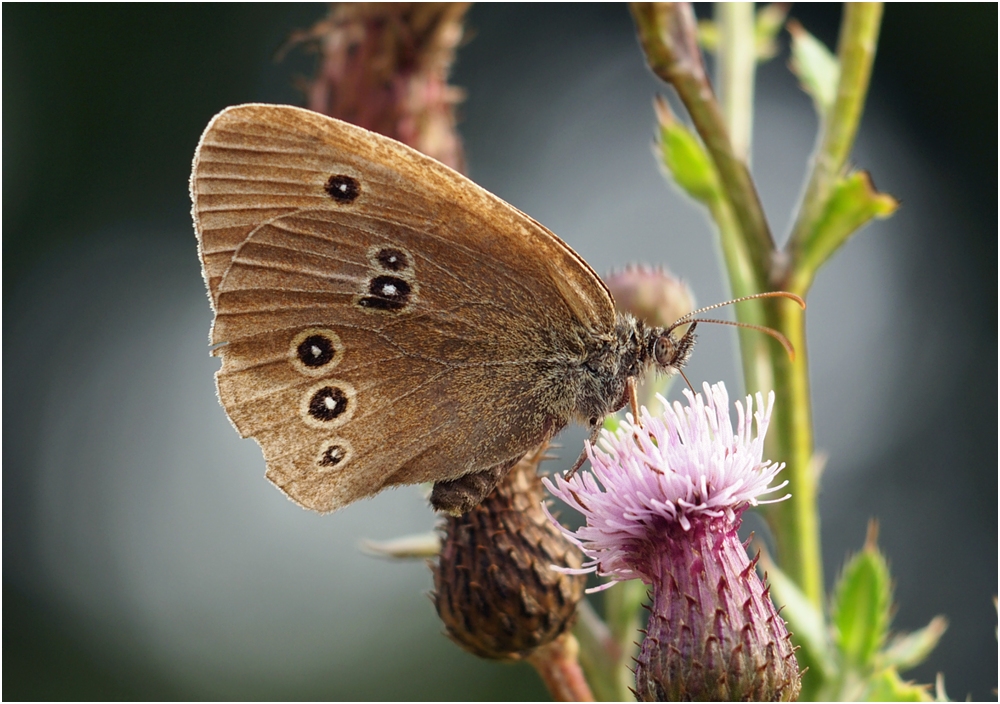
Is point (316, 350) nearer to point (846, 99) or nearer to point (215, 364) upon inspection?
point (846, 99)

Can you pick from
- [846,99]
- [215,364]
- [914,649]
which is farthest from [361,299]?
[215,364]

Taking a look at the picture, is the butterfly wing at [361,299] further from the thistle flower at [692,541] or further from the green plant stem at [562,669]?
the green plant stem at [562,669]

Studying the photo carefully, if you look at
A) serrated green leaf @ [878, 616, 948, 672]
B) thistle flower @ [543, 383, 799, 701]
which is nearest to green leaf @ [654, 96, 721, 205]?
thistle flower @ [543, 383, 799, 701]

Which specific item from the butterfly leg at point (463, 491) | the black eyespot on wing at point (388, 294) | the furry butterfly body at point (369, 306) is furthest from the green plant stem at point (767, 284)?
the black eyespot on wing at point (388, 294)

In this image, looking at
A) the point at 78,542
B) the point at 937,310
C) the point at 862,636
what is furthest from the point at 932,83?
the point at 78,542

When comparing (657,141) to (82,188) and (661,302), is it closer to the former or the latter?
(661,302)

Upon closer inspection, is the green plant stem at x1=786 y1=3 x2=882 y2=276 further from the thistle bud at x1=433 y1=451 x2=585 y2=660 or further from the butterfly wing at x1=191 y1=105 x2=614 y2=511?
the thistle bud at x1=433 y1=451 x2=585 y2=660
